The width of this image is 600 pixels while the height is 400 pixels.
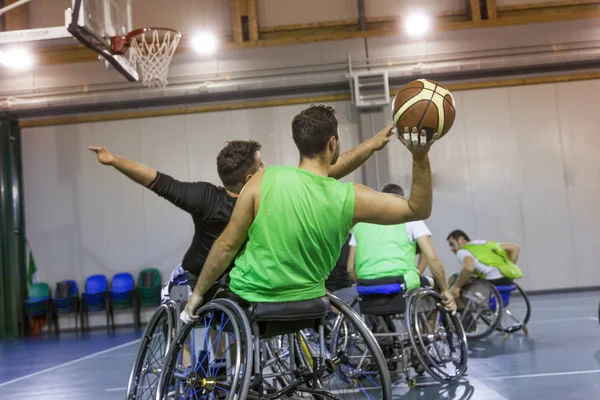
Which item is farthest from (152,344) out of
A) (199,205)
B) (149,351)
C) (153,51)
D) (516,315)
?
(153,51)

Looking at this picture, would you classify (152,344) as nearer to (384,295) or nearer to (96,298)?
(384,295)

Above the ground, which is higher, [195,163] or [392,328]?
[195,163]

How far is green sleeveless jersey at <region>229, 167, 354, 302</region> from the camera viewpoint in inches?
97.7

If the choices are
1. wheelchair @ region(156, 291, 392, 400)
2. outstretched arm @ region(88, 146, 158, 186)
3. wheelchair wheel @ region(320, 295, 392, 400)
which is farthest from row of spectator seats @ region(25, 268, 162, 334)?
wheelchair @ region(156, 291, 392, 400)

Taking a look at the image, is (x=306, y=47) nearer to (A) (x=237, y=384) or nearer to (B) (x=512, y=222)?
(B) (x=512, y=222)

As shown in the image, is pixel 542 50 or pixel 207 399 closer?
pixel 207 399

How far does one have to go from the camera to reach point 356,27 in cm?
1120

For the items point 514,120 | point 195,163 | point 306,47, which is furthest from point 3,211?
point 514,120

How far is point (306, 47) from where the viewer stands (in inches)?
434

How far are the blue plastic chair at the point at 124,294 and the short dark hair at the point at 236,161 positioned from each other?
7711 millimetres

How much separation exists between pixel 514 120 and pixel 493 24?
1.73 m

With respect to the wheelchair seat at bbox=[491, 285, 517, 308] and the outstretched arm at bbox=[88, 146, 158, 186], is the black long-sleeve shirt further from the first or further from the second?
the wheelchair seat at bbox=[491, 285, 517, 308]

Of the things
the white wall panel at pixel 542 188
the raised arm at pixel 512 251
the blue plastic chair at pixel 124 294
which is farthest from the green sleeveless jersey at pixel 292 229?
the white wall panel at pixel 542 188

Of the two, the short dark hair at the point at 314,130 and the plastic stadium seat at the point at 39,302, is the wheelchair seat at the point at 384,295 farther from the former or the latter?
the plastic stadium seat at the point at 39,302
